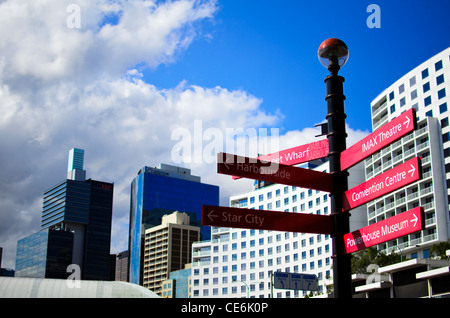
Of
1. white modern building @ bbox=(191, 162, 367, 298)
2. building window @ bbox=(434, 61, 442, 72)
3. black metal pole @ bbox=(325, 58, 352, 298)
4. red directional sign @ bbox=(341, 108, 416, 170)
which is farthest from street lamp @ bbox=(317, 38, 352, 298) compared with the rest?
white modern building @ bbox=(191, 162, 367, 298)

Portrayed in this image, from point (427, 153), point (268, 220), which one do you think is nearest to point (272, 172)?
point (268, 220)

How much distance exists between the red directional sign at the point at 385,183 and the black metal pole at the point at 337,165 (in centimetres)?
19

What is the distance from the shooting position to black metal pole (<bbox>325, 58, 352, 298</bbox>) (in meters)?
9.55

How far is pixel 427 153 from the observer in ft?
295

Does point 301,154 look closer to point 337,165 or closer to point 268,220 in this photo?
point 337,165

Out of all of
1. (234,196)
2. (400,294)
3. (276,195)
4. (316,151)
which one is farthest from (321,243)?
(316,151)

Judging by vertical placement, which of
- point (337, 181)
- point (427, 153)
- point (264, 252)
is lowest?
point (337, 181)

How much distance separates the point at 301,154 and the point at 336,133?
1.10 metres
